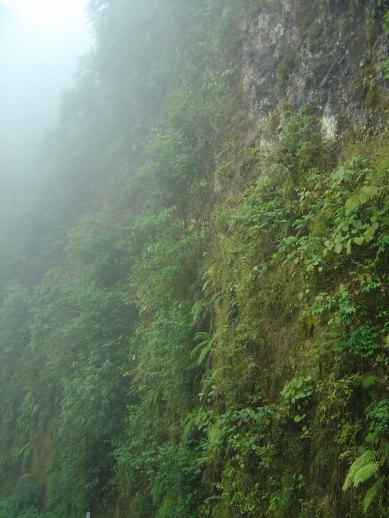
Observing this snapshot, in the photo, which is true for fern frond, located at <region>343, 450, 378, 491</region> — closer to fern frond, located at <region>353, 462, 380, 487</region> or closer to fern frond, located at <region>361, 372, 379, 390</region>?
fern frond, located at <region>353, 462, 380, 487</region>

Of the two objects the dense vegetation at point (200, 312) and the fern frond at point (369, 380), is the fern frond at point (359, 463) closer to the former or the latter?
the dense vegetation at point (200, 312)

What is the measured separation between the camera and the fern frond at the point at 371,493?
157 inches

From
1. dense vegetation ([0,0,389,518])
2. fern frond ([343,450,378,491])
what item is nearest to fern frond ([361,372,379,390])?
dense vegetation ([0,0,389,518])

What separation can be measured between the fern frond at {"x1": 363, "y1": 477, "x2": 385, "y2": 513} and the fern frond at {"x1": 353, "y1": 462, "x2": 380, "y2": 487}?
0.09 meters

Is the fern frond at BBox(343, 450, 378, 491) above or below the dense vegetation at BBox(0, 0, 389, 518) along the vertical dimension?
below

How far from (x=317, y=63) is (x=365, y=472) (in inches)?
250

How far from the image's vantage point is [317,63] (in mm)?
7777

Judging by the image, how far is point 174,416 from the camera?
8.50m

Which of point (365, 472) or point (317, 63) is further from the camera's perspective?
point (317, 63)

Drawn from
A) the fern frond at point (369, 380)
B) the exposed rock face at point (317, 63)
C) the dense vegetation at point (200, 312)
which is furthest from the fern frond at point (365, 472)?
the exposed rock face at point (317, 63)

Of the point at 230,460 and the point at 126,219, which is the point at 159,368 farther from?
the point at 126,219

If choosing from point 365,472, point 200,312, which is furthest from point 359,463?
point 200,312

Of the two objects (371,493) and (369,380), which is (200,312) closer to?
(369,380)

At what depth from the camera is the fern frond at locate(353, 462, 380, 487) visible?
394cm
